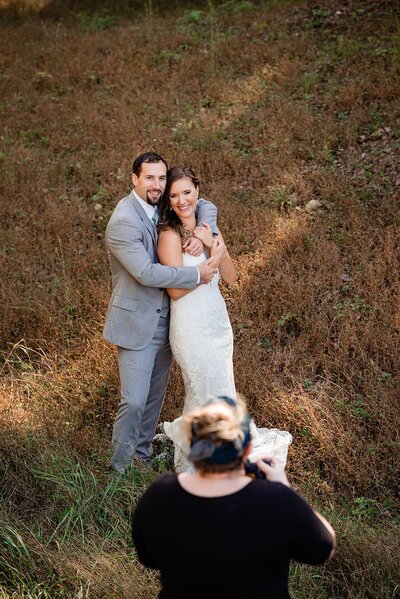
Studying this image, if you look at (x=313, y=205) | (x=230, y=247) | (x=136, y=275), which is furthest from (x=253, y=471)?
(x=313, y=205)

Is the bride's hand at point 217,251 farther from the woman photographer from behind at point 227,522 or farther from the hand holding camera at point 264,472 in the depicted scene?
the woman photographer from behind at point 227,522

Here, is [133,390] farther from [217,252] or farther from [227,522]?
[227,522]

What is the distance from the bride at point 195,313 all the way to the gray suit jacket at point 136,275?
0.12m

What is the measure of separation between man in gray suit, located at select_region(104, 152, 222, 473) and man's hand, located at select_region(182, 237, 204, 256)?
0.11m

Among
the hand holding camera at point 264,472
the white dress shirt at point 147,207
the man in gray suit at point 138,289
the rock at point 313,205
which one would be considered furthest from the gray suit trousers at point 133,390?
the rock at point 313,205

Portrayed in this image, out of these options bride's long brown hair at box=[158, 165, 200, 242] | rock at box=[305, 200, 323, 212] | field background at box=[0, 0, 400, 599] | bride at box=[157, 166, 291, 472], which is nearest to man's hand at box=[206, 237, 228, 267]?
bride at box=[157, 166, 291, 472]

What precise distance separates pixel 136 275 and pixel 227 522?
303 centimetres

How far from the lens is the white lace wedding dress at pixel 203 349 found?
224 inches

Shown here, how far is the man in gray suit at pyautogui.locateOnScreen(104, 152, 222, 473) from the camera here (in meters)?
5.46

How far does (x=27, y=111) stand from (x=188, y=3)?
16.7 ft

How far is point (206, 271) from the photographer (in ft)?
18.2

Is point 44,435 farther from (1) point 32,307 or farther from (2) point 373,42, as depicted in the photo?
(2) point 373,42

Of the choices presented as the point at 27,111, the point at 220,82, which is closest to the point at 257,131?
the point at 220,82

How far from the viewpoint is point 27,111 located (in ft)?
39.5
